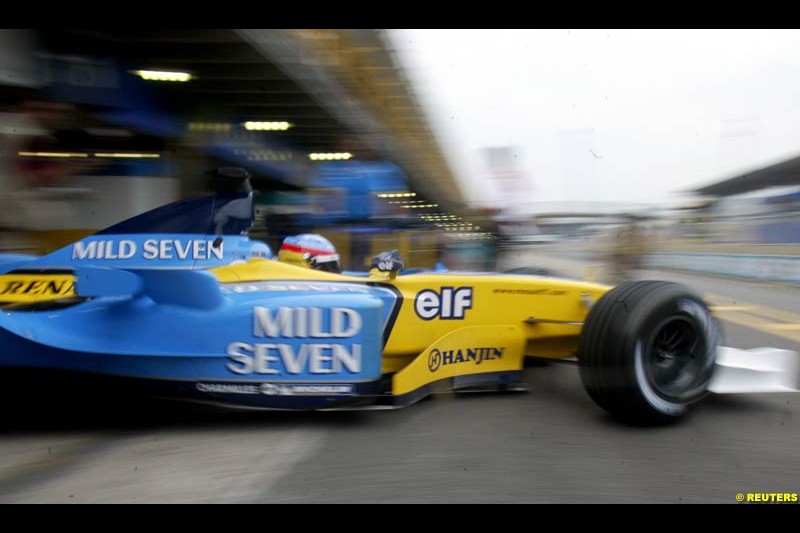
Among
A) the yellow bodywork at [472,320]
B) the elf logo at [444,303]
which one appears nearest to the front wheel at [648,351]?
the yellow bodywork at [472,320]

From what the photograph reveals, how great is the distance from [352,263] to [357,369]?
5.61ft

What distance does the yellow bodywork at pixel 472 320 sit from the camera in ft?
10.2

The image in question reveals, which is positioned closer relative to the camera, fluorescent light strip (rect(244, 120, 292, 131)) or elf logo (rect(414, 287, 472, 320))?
elf logo (rect(414, 287, 472, 320))

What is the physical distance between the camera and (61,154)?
382cm

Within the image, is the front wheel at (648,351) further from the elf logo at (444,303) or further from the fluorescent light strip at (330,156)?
the fluorescent light strip at (330,156)

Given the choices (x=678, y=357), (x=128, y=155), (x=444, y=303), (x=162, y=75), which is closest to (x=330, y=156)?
(x=162, y=75)

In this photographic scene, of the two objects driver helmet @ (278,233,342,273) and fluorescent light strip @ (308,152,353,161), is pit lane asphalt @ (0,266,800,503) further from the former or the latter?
fluorescent light strip @ (308,152,353,161)

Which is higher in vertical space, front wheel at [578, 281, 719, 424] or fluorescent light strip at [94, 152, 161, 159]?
fluorescent light strip at [94, 152, 161, 159]

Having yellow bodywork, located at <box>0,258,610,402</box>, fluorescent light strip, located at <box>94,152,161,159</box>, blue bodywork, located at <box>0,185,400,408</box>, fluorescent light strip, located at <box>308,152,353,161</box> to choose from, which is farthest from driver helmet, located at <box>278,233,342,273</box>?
fluorescent light strip, located at <box>308,152,353,161</box>

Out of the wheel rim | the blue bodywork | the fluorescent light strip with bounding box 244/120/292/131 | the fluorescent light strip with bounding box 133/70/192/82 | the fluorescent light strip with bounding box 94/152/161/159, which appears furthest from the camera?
the fluorescent light strip with bounding box 244/120/292/131

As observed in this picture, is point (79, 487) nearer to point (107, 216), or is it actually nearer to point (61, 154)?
point (107, 216)

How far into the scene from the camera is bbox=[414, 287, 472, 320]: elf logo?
127 inches

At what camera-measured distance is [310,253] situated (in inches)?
142

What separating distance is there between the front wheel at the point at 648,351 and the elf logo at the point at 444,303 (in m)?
0.70
